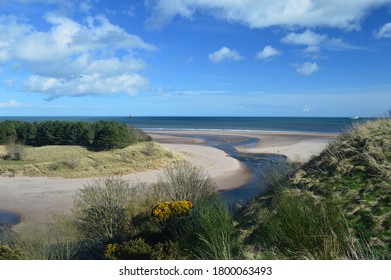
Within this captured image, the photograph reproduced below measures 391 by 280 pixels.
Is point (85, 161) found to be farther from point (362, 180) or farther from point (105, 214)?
point (362, 180)

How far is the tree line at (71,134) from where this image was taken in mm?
49156

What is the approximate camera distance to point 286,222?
6180 millimetres

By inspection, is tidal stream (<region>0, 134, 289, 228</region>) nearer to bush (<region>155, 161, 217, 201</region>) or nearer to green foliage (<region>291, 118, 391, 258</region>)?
bush (<region>155, 161, 217, 201</region>)

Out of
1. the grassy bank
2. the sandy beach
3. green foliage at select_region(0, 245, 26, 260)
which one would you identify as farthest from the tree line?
green foliage at select_region(0, 245, 26, 260)

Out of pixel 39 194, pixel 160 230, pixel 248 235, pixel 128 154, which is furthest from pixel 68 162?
pixel 248 235

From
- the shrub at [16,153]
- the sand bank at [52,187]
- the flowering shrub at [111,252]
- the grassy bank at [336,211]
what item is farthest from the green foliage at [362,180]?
the shrub at [16,153]

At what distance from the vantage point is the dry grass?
130 ft

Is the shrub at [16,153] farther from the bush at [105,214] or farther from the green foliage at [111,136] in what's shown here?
the bush at [105,214]

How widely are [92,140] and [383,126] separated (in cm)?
4247

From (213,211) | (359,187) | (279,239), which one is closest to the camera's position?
(279,239)

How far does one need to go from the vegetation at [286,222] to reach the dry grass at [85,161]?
2499cm

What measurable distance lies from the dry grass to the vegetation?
24989mm
